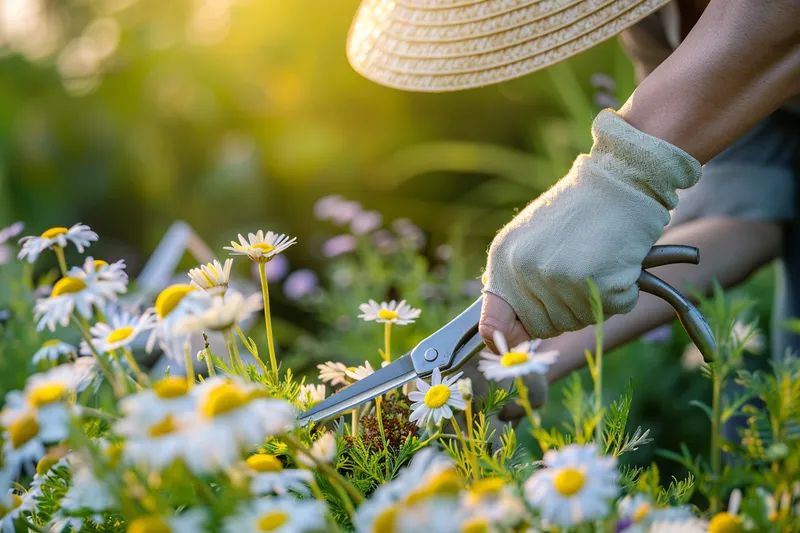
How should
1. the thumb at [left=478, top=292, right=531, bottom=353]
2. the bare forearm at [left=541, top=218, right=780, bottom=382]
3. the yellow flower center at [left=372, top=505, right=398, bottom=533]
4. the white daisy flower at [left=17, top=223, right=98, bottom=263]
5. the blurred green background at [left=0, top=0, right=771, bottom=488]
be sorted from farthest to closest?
the blurred green background at [left=0, top=0, right=771, bottom=488]
the bare forearm at [left=541, top=218, right=780, bottom=382]
the thumb at [left=478, top=292, right=531, bottom=353]
the white daisy flower at [left=17, top=223, right=98, bottom=263]
the yellow flower center at [left=372, top=505, right=398, bottom=533]

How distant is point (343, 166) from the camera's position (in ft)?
11.1

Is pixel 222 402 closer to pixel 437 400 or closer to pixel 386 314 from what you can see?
pixel 437 400

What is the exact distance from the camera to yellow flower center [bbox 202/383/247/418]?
45cm

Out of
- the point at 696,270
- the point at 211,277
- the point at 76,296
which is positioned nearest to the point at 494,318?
the point at 211,277

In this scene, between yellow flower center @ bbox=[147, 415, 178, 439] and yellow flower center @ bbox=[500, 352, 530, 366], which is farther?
yellow flower center @ bbox=[500, 352, 530, 366]

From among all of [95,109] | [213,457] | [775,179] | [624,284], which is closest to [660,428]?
[775,179]

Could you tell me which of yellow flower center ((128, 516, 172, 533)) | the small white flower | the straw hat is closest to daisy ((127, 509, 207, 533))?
yellow flower center ((128, 516, 172, 533))

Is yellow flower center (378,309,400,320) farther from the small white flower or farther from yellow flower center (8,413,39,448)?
yellow flower center (8,413,39,448)

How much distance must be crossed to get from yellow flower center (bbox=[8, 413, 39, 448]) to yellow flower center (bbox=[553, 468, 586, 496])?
34cm

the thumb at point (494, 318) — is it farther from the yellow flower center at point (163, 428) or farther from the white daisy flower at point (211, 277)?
the yellow flower center at point (163, 428)

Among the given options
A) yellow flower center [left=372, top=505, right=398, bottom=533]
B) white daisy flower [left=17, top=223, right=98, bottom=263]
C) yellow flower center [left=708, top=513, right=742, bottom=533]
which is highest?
white daisy flower [left=17, top=223, right=98, bottom=263]

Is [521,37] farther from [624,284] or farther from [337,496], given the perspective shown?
[337,496]

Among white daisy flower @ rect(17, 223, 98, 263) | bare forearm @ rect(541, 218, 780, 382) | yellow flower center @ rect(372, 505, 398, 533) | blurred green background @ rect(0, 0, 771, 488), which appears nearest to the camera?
yellow flower center @ rect(372, 505, 398, 533)

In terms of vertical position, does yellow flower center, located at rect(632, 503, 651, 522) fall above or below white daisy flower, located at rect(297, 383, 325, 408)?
below
